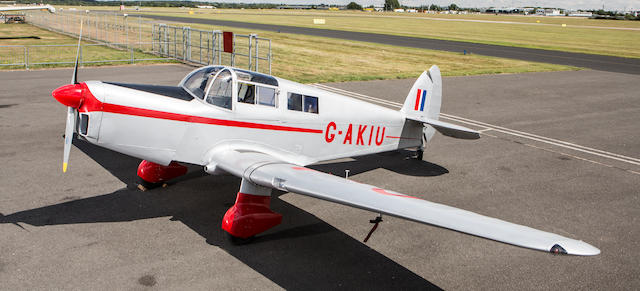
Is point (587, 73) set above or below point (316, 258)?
above

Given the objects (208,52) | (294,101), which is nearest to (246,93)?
(294,101)

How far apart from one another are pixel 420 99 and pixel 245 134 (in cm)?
467

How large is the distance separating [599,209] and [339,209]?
16.2 ft

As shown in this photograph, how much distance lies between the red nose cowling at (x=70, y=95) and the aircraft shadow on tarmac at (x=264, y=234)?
6.30 feet

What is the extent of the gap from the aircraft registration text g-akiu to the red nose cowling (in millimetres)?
13

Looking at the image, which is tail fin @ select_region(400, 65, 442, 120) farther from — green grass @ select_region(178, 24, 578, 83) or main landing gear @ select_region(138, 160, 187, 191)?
green grass @ select_region(178, 24, 578, 83)

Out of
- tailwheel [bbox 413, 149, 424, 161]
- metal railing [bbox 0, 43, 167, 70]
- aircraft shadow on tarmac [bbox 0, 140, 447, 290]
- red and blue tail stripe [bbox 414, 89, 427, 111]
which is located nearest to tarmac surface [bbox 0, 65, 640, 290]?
aircraft shadow on tarmac [bbox 0, 140, 447, 290]

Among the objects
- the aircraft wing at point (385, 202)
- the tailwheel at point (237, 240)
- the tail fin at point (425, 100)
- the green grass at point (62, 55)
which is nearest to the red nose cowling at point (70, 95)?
the aircraft wing at point (385, 202)

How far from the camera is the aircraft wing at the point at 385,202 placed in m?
4.66

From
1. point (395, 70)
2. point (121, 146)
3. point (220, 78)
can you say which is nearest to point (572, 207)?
point (220, 78)

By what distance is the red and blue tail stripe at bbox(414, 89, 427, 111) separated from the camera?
10.7 m

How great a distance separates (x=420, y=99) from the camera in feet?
35.3

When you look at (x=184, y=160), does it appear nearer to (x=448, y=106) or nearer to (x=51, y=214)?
(x=51, y=214)

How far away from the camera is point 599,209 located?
8.95 metres
